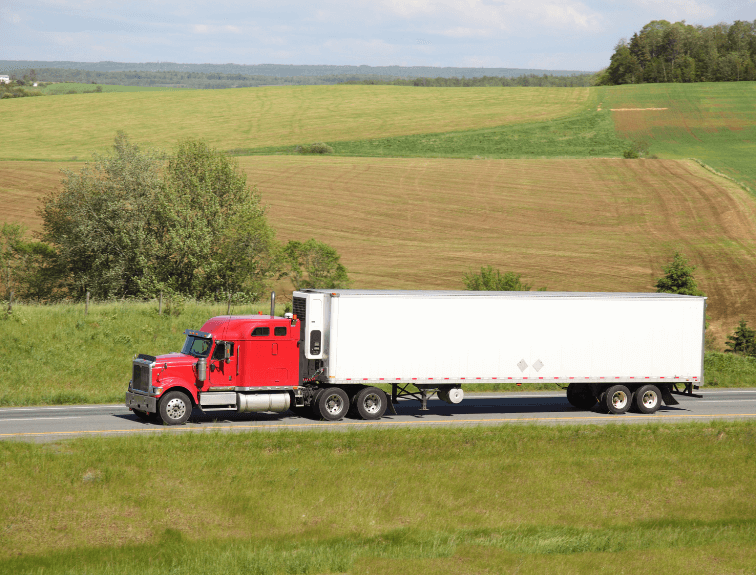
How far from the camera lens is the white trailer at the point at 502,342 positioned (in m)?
24.3

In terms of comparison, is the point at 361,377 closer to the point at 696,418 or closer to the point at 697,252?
the point at 696,418

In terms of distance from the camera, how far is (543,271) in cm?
5759

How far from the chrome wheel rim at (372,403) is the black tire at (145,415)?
6062 millimetres

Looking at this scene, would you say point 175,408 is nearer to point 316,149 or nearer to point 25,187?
point 25,187

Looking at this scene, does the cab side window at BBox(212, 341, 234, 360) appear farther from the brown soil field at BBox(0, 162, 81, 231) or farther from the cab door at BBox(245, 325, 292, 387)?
the brown soil field at BBox(0, 162, 81, 231)

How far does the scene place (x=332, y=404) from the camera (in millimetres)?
24594

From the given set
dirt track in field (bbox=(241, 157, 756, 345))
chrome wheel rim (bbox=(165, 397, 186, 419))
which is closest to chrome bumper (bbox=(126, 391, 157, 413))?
chrome wheel rim (bbox=(165, 397, 186, 419))

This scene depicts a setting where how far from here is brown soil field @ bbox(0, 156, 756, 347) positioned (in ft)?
187

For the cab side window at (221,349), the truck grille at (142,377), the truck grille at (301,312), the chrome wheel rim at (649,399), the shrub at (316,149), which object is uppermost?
the shrub at (316,149)

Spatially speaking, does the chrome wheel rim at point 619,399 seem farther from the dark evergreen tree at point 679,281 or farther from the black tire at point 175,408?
the dark evergreen tree at point 679,281

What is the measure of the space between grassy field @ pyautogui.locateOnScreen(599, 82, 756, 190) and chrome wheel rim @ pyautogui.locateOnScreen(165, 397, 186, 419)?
240ft

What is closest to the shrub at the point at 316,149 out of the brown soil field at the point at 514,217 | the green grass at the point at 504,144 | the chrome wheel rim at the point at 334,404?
the green grass at the point at 504,144

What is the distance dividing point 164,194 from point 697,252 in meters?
39.4

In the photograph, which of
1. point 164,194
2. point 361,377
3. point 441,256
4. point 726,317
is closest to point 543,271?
point 441,256
